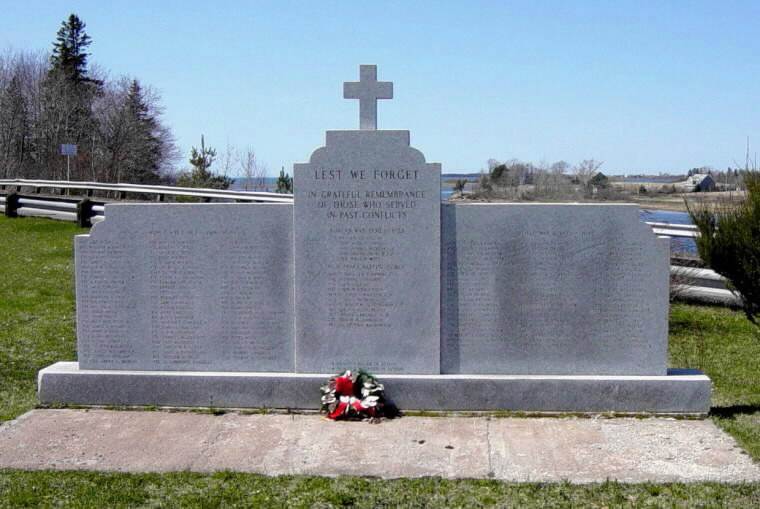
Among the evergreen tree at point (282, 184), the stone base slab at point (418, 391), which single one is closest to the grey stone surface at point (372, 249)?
the stone base slab at point (418, 391)

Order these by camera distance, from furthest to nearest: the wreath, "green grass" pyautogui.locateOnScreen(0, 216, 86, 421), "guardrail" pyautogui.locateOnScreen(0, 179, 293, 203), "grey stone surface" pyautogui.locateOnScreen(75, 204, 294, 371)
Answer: "guardrail" pyautogui.locateOnScreen(0, 179, 293, 203) → "green grass" pyautogui.locateOnScreen(0, 216, 86, 421) → "grey stone surface" pyautogui.locateOnScreen(75, 204, 294, 371) → the wreath

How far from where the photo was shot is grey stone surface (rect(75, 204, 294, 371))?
8.42 metres

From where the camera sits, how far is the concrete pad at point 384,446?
22.1ft

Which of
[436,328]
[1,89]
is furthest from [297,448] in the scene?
[1,89]

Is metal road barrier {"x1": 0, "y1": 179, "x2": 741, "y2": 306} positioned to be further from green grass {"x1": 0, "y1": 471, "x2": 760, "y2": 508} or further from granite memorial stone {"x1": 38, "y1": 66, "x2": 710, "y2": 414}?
green grass {"x1": 0, "y1": 471, "x2": 760, "y2": 508}

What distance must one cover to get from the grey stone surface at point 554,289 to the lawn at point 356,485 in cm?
110

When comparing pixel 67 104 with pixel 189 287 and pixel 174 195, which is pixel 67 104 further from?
pixel 189 287

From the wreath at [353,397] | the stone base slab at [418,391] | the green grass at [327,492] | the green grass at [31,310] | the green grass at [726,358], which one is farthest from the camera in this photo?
the green grass at [31,310]

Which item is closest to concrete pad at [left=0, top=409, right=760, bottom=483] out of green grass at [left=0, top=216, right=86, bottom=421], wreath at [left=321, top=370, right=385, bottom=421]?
wreath at [left=321, top=370, right=385, bottom=421]

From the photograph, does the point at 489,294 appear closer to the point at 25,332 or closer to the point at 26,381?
the point at 26,381

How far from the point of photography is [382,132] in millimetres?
8227

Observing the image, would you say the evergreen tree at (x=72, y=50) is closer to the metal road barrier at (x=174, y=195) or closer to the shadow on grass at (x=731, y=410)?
the metal road barrier at (x=174, y=195)

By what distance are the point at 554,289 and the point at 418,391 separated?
151 cm

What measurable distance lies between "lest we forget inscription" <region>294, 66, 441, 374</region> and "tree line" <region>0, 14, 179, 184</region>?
47.0 meters
